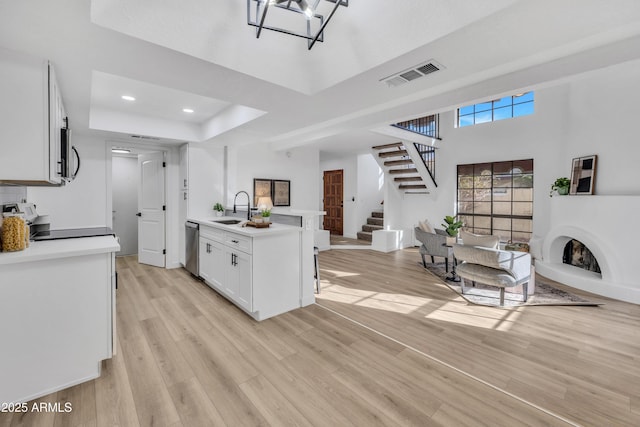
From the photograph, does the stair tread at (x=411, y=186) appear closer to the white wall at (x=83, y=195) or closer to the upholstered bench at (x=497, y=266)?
the upholstered bench at (x=497, y=266)

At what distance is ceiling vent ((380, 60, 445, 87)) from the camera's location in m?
2.05

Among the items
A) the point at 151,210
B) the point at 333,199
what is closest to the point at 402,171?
the point at 333,199

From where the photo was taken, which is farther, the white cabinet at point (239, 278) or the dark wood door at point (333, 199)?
the dark wood door at point (333, 199)

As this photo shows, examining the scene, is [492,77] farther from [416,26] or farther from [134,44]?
[134,44]

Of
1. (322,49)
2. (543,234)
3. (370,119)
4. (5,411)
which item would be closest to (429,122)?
(543,234)

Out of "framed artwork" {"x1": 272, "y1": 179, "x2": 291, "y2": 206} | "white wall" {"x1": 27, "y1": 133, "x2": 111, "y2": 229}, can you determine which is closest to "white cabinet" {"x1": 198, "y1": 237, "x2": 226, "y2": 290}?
"white wall" {"x1": 27, "y1": 133, "x2": 111, "y2": 229}

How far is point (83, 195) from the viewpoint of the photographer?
434 cm

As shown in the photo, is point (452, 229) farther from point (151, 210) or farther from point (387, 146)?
point (151, 210)

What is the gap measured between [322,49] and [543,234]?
559cm

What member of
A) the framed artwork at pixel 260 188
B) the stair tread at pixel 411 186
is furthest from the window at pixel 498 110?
the framed artwork at pixel 260 188

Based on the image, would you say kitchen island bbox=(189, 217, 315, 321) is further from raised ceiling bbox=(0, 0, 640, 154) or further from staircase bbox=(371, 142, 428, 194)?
staircase bbox=(371, 142, 428, 194)

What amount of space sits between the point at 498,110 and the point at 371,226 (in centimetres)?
409

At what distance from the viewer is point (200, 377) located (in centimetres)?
204

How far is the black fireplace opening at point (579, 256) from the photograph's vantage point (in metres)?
4.27
